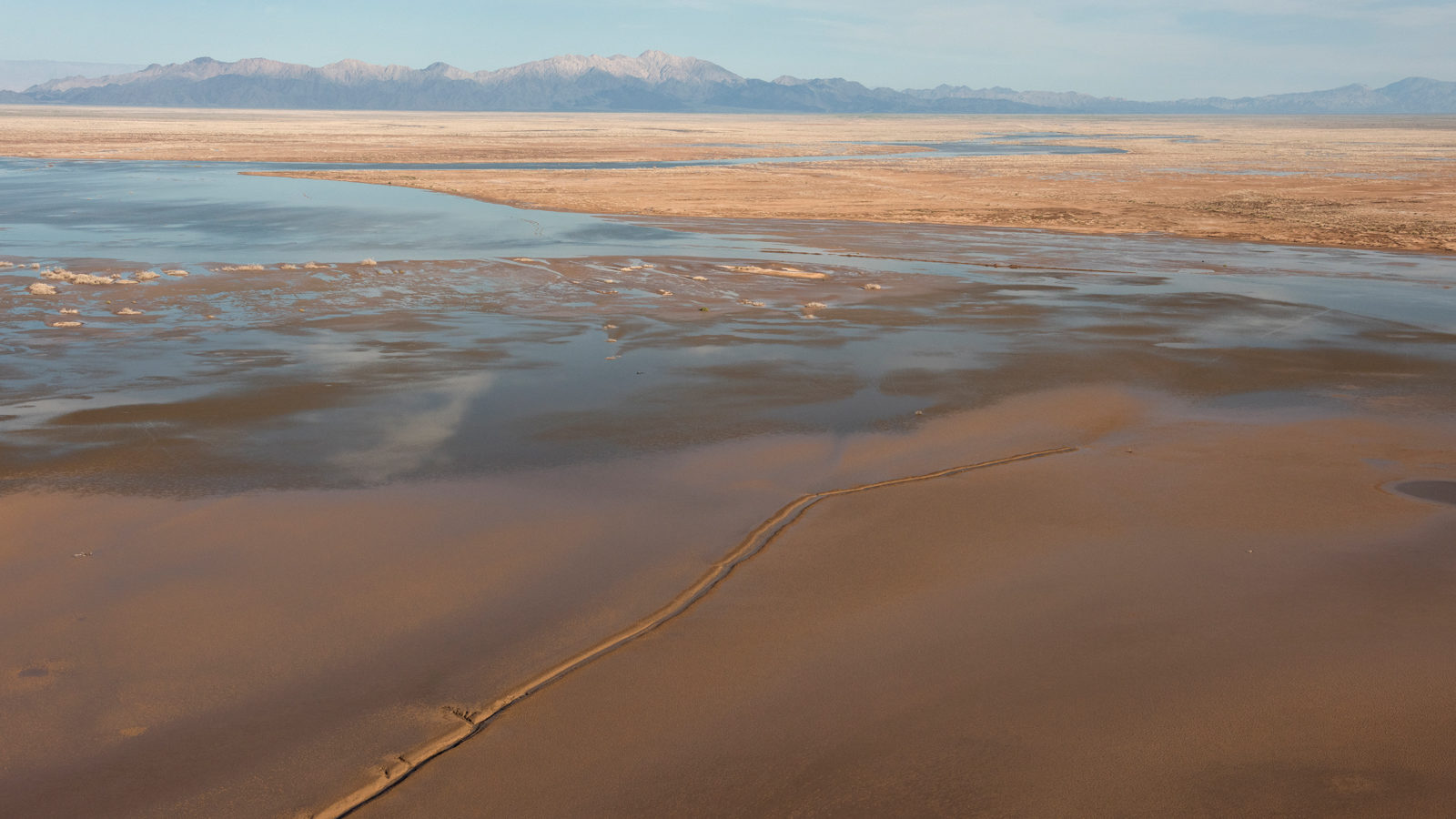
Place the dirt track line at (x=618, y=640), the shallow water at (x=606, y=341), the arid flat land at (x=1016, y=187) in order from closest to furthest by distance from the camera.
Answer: the dirt track line at (x=618, y=640) → the shallow water at (x=606, y=341) → the arid flat land at (x=1016, y=187)

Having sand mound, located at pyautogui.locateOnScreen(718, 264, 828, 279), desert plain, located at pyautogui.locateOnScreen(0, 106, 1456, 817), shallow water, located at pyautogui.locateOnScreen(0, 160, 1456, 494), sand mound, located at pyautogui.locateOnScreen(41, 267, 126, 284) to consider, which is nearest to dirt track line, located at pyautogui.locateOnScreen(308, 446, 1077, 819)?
desert plain, located at pyautogui.locateOnScreen(0, 106, 1456, 817)

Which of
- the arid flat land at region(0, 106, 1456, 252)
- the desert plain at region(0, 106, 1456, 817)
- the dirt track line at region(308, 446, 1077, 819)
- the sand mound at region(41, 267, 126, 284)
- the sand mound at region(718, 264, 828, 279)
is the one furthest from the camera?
the arid flat land at region(0, 106, 1456, 252)

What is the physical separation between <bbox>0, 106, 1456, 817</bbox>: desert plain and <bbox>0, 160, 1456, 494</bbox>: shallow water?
99mm

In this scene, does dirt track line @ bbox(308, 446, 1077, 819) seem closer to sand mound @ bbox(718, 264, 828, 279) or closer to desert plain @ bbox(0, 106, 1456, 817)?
desert plain @ bbox(0, 106, 1456, 817)

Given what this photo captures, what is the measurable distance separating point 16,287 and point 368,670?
15.9m

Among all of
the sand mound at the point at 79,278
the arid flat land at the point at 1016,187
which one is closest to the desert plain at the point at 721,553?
the sand mound at the point at 79,278

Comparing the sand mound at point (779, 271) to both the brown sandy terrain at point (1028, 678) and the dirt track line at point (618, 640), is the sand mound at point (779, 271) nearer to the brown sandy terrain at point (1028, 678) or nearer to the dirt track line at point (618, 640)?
the dirt track line at point (618, 640)

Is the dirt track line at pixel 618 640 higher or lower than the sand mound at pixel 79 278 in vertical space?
lower

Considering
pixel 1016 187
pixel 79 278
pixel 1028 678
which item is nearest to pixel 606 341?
pixel 1028 678

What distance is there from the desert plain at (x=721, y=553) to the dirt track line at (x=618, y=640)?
29 mm

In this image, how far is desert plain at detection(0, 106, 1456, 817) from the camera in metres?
4.65

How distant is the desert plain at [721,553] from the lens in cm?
465

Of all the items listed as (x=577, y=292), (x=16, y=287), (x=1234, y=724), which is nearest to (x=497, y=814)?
(x=1234, y=724)

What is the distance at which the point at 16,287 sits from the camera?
17.1m
